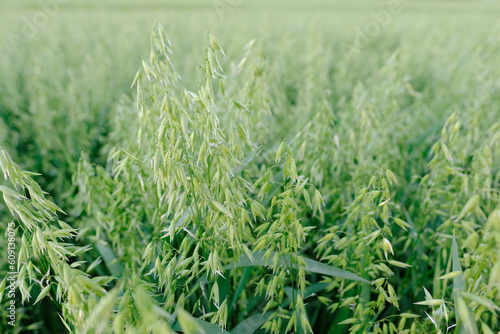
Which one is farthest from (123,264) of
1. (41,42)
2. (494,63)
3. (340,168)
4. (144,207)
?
(41,42)

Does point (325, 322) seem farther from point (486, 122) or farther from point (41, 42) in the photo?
point (41, 42)

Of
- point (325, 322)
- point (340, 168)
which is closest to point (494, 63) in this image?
point (340, 168)

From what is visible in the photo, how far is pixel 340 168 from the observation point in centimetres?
167

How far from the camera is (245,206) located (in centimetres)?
137

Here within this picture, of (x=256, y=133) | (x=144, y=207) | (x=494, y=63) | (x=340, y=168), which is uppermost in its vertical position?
(x=494, y=63)

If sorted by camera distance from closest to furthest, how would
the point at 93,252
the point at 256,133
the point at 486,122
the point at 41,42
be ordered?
the point at 256,133 < the point at 93,252 < the point at 486,122 < the point at 41,42

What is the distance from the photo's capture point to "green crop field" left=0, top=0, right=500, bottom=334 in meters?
0.90

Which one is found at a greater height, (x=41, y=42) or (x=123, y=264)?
(x=41, y=42)

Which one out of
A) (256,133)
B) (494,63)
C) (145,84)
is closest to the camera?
(145,84)

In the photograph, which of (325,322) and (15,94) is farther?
(15,94)

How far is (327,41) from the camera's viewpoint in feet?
20.1

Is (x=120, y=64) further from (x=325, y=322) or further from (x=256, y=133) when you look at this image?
(x=325, y=322)

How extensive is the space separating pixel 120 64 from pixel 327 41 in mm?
3982

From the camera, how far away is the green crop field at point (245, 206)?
90 centimetres
